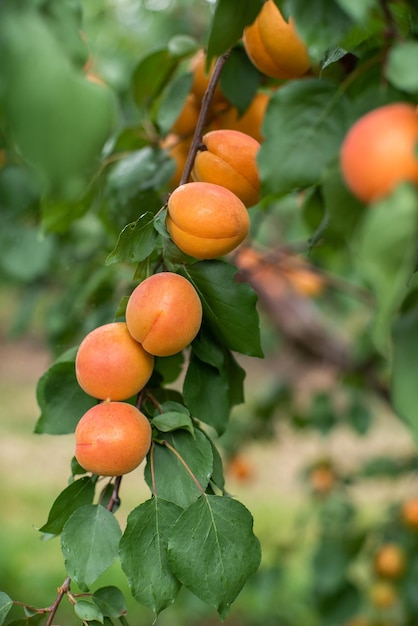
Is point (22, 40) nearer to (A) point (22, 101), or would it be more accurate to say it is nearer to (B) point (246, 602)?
(A) point (22, 101)

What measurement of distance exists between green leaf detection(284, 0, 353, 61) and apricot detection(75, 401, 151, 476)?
34 centimetres

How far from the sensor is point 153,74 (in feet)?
3.37

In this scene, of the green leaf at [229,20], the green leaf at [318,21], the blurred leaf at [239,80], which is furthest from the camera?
the blurred leaf at [239,80]

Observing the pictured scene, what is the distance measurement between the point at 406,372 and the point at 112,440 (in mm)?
291

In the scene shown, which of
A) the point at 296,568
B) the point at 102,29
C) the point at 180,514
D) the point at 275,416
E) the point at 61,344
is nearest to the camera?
the point at 180,514

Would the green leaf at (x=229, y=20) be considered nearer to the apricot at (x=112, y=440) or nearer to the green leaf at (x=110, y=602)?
the apricot at (x=112, y=440)

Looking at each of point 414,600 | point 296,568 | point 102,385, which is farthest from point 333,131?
point 296,568

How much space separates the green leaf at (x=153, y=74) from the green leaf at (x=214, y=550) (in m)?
0.61

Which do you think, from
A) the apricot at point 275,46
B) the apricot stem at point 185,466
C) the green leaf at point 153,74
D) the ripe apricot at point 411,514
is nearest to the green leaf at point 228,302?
the apricot stem at point 185,466

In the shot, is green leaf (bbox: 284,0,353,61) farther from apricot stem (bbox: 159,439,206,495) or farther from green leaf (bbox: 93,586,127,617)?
green leaf (bbox: 93,586,127,617)

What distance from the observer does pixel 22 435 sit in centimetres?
489

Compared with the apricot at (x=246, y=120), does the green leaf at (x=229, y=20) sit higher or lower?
higher

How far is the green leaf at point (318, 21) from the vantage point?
46cm

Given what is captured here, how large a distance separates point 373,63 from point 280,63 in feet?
0.80
